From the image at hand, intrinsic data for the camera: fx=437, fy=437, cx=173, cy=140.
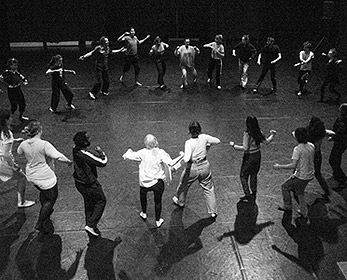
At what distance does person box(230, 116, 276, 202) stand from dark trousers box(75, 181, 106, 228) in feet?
7.03

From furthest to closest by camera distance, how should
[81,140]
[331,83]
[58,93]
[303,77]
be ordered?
[303,77] < [331,83] < [58,93] < [81,140]

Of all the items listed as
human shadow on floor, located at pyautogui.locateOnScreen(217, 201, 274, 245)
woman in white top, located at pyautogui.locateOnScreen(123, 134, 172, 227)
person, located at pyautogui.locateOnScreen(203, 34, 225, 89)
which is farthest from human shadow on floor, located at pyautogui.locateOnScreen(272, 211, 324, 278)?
person, located at pyautogui.locateOnScreen(203, 34, 225, 89)

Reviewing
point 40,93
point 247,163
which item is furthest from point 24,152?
point 40,93

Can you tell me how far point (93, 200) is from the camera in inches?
253

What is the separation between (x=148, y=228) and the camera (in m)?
6.89

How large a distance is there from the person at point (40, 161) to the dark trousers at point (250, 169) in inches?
110

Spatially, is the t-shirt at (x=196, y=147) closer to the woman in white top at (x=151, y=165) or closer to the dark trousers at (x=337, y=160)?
the woman in white top at (x=151, y=165)

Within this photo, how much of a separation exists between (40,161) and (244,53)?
771 centimetres

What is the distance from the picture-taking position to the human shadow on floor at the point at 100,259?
5.97 m

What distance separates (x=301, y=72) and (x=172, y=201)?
634cm

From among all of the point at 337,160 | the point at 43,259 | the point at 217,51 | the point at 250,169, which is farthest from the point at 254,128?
the point at 217,51

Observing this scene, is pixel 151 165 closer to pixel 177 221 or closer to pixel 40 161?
pixel 177 221

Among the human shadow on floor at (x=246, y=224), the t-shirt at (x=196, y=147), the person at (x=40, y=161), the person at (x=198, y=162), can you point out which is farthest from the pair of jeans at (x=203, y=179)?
the person at (x=40, y=161)

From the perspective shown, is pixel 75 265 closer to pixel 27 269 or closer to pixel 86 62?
pixel 27 269
